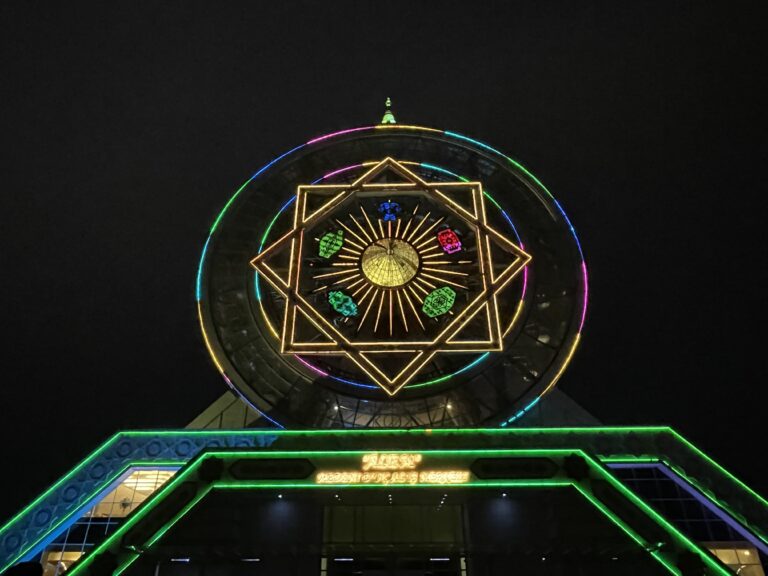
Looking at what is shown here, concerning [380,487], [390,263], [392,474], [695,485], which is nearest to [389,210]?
[390,263]

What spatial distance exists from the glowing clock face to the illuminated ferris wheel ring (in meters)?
0.06

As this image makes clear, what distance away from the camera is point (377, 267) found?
2142 centimetres

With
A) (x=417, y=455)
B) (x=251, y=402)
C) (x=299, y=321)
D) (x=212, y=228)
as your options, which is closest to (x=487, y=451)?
(x=417, y=455)

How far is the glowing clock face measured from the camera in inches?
779

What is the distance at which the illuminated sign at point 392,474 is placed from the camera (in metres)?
12.8

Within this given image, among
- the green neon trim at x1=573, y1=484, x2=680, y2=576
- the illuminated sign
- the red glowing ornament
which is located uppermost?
the red glowing ornament

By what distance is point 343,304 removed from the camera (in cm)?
2125

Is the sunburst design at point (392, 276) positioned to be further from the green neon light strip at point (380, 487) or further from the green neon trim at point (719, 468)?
the green neon trim at point (719, 468)

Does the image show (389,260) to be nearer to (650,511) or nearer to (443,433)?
(443,433)

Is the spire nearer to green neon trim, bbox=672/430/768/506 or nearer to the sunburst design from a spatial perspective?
the sunburst design

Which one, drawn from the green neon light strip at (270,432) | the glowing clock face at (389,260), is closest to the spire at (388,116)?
the glowing clock face at (389,260)

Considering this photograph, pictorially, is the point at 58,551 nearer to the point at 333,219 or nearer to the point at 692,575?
the point at 333,219

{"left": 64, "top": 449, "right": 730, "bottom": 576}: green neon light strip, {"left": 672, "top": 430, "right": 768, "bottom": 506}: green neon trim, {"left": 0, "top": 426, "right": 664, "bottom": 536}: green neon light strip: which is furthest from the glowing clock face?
{"left": 672, "top": 430, "right": 768, "bottom": 506}: green neon trim

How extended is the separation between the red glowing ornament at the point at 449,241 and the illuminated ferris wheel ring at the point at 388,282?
Result: 0.05 metres
